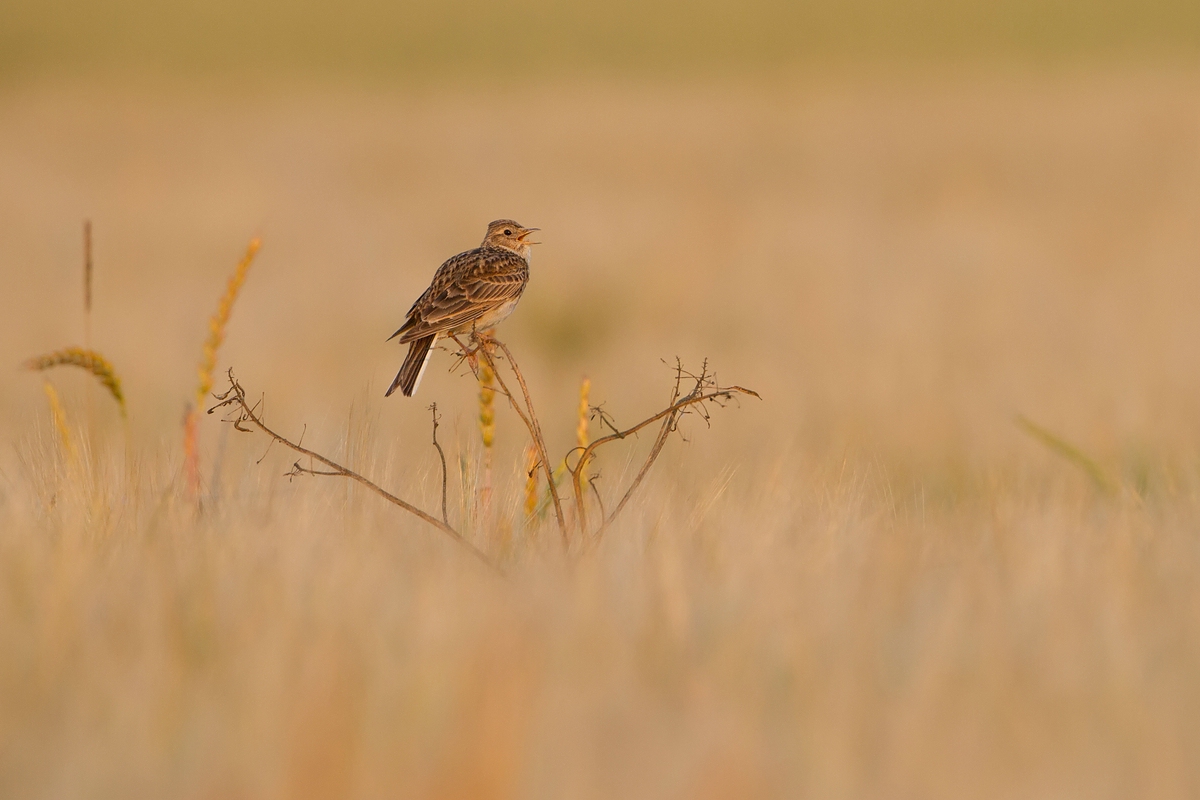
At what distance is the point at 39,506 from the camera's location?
3109 millimetres

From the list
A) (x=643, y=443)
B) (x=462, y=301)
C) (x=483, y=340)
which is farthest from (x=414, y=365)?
(x=643, y=443)

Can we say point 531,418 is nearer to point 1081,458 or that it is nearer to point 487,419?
point 487,419

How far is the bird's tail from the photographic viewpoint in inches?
153

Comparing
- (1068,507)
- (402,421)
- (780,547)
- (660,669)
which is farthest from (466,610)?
(402,421)

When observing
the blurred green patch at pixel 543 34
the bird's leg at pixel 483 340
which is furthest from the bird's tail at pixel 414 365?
→ the blurred green patch at pixel 543 34

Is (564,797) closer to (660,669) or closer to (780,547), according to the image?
(660,669)

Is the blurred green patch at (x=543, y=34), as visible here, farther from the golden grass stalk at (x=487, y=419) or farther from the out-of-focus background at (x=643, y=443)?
the golden grass stalk at (x=487, y=419)

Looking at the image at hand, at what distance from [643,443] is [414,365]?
3682 millimetres

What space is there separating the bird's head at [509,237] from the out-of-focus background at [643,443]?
738 millimetres

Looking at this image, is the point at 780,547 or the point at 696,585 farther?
the point at 780,547

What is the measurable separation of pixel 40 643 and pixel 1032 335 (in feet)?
28.8

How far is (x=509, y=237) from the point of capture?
527cm

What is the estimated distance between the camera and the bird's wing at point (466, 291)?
165 inches

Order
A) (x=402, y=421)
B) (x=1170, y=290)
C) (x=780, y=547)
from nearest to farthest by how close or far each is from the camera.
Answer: (x=780, y=547) < (x=402, y=421) < (x=1170, y=290)
